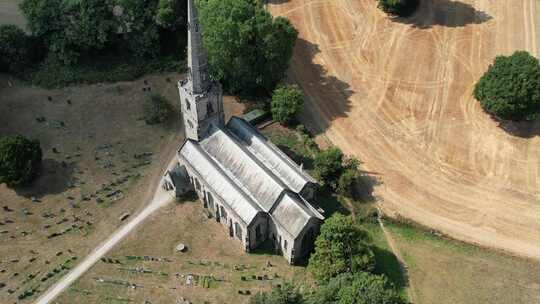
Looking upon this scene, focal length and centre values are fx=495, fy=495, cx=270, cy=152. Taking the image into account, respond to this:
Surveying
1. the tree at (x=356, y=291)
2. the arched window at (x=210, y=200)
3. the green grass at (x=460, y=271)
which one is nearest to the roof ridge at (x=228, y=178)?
the arched window at (x=210, y=200)

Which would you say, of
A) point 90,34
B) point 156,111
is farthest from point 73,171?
point 90,34

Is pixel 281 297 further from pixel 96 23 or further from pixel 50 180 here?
pixel 96 23

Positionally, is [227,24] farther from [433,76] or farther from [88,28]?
[433,76]

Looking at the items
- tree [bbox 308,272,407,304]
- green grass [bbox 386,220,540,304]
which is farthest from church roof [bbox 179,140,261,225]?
green grass [bbox 386,220,540,304]

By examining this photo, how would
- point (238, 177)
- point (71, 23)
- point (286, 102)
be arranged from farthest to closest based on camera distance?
point (71, 23) < point (286, 102) < point (238, 177)

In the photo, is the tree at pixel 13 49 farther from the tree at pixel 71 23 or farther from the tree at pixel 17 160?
the tree at pixel 17 160

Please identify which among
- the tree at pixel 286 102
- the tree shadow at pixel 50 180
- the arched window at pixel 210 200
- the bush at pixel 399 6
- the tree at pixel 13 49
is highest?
the tree at pixel 13 49
